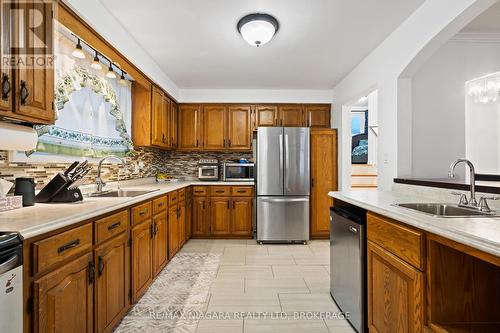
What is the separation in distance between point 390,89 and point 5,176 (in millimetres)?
3227

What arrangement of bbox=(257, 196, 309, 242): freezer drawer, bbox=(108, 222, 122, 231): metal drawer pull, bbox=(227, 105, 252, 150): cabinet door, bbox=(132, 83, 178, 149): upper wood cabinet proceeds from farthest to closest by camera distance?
bbox=(227, 105, 252, 150): cabinet door → bbox=(257, 196, 309, 242): freezer drawer → bbox=(132, 83, 178, 149): upper wood cabinet → bbox=(108, 222, 122, 231): metal drawer pull

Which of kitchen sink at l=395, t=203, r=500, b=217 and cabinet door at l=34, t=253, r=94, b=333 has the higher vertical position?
kitchen sink at l=395, t=203, r=500, b=217

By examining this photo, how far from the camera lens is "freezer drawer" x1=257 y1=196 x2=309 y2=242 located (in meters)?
4.24

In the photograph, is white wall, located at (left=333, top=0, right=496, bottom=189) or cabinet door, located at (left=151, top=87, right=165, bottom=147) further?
cabinet door, located at (left=151, top=87, right=165, bottom=147)

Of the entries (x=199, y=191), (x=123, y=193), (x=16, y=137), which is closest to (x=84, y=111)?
(x=123, y=193)

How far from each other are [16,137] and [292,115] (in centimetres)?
391

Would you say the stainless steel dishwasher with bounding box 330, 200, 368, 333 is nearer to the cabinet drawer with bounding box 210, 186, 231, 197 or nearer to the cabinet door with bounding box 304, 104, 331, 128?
the cabinet drawer with bounding box 210, 186, 231, 197

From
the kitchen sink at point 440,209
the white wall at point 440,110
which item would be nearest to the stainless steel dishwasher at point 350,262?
the kitchen sink at point 440,209

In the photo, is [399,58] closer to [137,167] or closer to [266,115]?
[266,115]

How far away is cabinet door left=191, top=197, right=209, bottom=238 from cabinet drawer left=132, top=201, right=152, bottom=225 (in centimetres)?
185

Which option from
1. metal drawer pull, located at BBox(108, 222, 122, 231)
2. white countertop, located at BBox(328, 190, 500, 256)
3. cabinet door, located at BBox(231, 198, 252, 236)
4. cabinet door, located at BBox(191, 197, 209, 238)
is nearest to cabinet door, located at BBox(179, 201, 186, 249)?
cabinet door, located at BBox(191, 197, 209, 238)

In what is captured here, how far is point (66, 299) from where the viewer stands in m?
1.37

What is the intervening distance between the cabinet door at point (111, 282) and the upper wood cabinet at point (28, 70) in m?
0.86

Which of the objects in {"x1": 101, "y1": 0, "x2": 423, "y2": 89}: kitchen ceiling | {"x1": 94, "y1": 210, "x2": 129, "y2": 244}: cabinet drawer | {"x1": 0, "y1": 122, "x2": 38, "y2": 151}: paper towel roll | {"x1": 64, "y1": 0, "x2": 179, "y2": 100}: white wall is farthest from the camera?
{"x1": 101, "y1": 0, "x2": 423, "y2": 89}: kitchen ceiling
